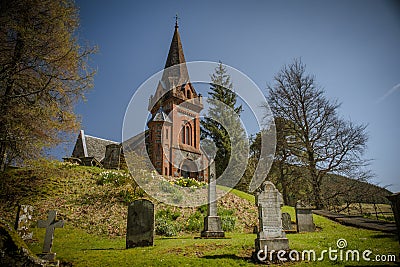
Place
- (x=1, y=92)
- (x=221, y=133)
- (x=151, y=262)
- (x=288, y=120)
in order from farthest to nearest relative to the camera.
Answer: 1. (x=221, y=133)
2. (x=288, y=120)
3. (x=1, y=92)
4. (x=151, y=262)

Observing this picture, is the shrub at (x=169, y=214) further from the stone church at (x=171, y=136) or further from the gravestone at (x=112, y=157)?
the gravestone at (x=112, y=157)

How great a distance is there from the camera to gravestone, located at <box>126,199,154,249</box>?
827 cm

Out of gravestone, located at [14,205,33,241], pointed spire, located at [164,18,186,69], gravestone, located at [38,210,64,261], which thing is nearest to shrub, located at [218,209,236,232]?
gravestone, located at [38,210,64,261]

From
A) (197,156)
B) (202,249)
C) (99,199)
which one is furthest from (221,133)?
(202,249)

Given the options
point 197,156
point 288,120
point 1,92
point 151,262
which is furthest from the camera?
point 197,156

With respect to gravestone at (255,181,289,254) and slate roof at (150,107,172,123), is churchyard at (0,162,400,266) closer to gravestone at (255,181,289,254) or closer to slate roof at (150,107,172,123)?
gravestone at (255,181,289,254)

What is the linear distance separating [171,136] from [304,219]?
2083cm

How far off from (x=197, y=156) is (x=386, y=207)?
20.5 metres

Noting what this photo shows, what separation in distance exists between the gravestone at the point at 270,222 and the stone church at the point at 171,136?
21.6m

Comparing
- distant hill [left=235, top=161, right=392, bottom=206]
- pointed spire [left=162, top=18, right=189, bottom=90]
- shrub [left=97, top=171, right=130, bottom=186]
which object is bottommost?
distant hill [left=235, top=161, right=392, bottom=206]

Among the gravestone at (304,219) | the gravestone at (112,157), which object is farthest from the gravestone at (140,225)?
the gravestone at (112,157)

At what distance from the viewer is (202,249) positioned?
7168 millimetres

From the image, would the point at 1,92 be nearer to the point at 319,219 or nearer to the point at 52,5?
the point at 52,5

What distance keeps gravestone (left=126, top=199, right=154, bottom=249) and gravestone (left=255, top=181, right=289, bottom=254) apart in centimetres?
384
